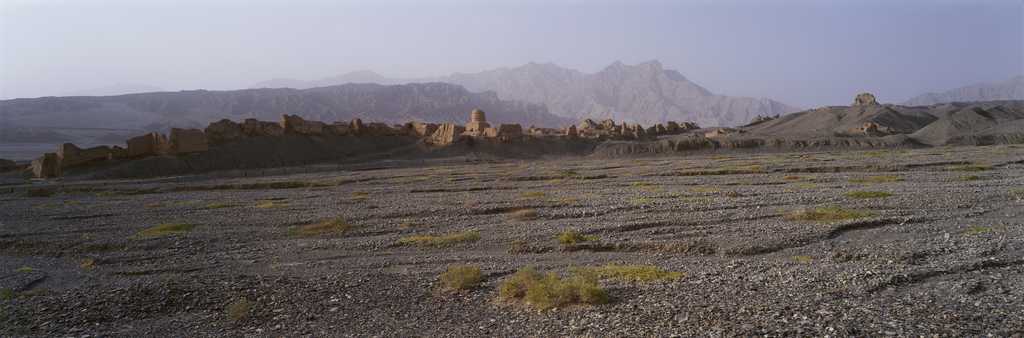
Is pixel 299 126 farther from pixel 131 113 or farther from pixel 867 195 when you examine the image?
pixel 131 113

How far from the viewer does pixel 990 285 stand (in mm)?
7281

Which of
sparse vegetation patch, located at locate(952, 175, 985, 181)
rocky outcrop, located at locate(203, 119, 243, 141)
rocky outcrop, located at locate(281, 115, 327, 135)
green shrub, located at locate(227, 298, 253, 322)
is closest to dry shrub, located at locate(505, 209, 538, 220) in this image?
green shrub, located at locate(227, 298, 253, 322)

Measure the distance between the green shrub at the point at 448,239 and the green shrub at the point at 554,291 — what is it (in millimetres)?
5300

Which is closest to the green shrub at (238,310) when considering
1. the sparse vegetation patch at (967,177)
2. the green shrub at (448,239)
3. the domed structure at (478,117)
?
the green shrub at (448,239)

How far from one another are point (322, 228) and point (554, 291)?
1094 cm

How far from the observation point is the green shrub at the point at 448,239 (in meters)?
13.4

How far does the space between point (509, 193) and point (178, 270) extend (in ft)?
54.9

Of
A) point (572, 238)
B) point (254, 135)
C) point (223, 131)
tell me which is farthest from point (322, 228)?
point (254, 135)

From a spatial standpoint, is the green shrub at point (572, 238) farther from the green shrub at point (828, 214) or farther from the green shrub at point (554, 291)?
the green shrub at point (828, 214)

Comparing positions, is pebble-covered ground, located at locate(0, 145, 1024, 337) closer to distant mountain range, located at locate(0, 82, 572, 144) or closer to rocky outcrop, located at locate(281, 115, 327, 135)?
rocky outcrop, located at locate(281, 115, 327, 135)

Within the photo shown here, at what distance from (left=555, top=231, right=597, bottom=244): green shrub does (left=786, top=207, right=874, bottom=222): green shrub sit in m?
6.77

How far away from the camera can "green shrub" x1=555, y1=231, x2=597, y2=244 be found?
12.8m

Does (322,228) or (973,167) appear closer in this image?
(322,228)

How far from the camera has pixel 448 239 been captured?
1360 cm
